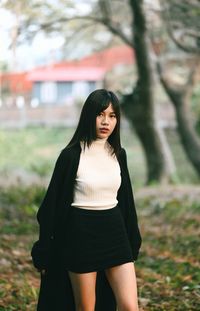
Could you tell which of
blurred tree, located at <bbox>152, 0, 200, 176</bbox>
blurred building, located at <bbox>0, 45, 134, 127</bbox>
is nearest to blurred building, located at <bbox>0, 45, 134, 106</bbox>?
blurred building, located at <bbox>0, 45, 134, 127</bbox>

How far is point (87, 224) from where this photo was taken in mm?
3938

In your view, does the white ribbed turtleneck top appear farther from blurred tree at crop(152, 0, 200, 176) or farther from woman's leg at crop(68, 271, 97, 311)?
blurred tree at crop(152, 0, 200, 176)

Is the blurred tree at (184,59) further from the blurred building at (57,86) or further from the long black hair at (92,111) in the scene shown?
the long black hair at (92,111)

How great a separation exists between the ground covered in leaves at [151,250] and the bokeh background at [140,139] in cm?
1

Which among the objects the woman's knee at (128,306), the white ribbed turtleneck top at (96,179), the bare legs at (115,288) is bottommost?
the woman's knee at (128,306)

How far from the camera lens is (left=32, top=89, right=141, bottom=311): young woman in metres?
3.94

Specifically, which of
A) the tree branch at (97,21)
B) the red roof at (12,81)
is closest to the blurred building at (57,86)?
the red roof at (12,81)

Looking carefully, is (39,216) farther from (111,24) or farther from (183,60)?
(183,60)

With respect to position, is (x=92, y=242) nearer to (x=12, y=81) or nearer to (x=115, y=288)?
(x=115, y=288)

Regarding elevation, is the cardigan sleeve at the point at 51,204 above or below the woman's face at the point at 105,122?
below

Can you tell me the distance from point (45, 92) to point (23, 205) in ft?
124

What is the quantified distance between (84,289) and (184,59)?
18.7m

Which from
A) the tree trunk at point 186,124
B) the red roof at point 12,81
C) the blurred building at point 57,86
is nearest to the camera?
the tree trunk at point 186,124

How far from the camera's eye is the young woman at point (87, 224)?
394 cm
